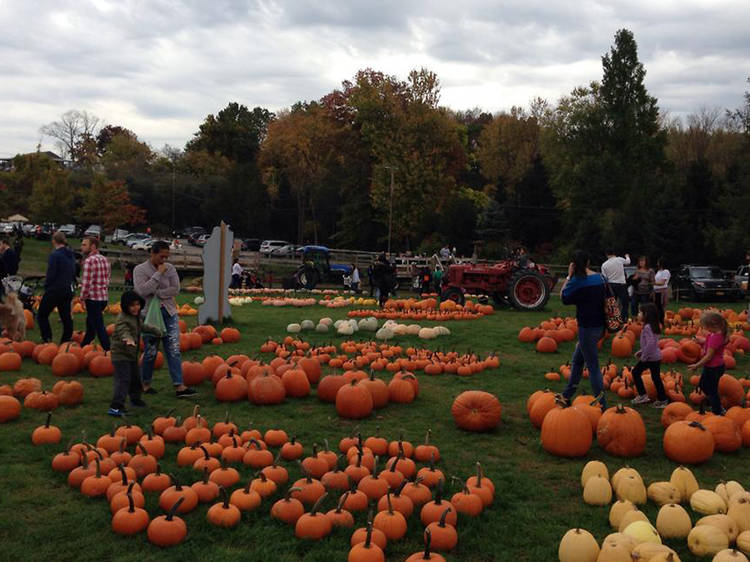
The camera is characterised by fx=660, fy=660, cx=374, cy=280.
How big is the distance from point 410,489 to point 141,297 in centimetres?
442

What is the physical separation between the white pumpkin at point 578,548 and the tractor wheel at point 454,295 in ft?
49.6

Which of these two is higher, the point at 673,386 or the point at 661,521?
the point at 673,386

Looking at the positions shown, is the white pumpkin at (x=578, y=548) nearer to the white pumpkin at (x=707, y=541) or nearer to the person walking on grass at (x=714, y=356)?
the white pumpkin at (x=707, y=541)

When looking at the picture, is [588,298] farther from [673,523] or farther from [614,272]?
[614,272]

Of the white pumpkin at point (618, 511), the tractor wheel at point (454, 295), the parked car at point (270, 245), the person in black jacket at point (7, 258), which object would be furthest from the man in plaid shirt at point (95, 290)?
the parked car at point (270, 245)

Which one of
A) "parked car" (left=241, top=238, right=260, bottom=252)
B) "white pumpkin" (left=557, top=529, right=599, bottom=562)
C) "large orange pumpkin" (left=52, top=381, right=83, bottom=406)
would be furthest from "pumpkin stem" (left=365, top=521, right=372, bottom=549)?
"parked car" (left=241, top=238, right=260, bottom=252)

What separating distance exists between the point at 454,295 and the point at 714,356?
1213 cm

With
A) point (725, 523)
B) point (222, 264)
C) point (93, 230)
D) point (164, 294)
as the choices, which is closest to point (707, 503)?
point (725, 523)

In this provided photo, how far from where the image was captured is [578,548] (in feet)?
13.6

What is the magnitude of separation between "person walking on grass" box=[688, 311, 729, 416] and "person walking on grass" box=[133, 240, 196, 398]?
20.1 feet

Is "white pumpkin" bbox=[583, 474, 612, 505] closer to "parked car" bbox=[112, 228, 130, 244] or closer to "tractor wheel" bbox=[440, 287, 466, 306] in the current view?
"tractor wheel" bbox=[440, 287, 466, 306]

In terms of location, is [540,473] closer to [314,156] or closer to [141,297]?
[141,297]

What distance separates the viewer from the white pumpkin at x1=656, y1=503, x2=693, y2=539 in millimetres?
4645

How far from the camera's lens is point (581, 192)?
50.5 meters
